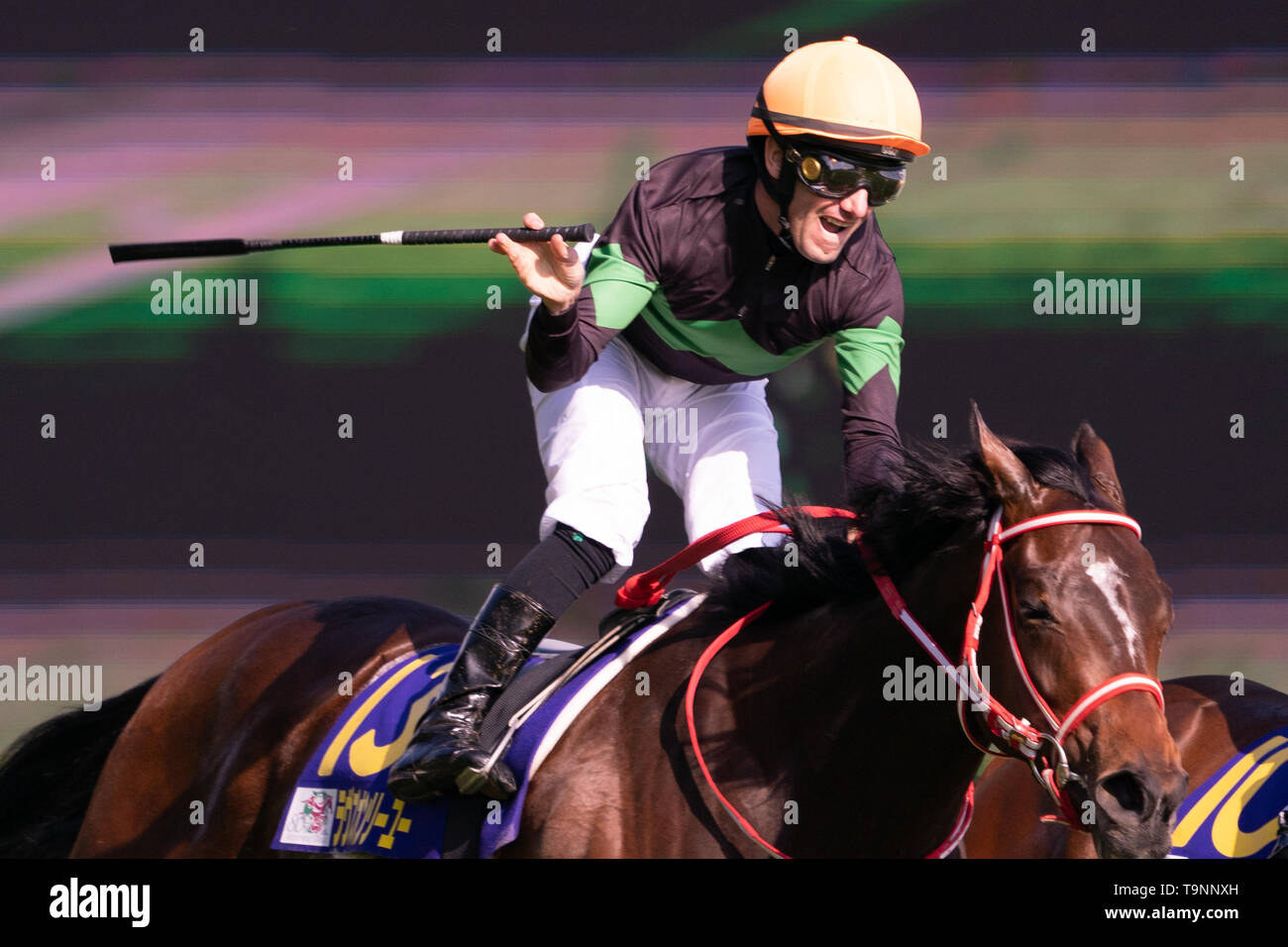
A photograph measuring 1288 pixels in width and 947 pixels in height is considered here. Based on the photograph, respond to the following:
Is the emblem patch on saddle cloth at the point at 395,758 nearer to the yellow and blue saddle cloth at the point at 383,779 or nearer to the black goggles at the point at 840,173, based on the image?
the yellow and blue saddle cloth at the point at 383,779

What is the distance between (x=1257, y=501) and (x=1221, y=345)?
507mm

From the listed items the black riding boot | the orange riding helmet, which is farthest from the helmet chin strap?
the black riding boot

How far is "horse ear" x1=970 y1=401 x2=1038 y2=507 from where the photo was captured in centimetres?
Result: 201

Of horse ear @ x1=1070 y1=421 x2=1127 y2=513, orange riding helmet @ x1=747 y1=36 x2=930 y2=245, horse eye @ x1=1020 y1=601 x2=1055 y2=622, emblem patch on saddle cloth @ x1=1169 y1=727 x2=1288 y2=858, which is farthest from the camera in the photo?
emblem patch on saddle cloth @ x1=1169 y1=727 x2=1288 y2=858

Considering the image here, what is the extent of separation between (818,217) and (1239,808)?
158 cm

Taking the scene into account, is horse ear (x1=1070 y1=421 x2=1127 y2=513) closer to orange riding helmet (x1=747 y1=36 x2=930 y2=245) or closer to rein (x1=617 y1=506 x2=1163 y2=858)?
rein (x1=617 y1=506 x2=1163 y2=858)

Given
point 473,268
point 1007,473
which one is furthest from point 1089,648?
point 473,268

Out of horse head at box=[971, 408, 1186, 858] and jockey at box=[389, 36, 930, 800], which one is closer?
horse head at box=[971, 408, 1186, 858]

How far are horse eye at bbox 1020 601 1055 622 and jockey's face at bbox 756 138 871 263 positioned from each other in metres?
0.78

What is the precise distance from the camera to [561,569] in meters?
2.37

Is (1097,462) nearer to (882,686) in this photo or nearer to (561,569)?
(882,686)
